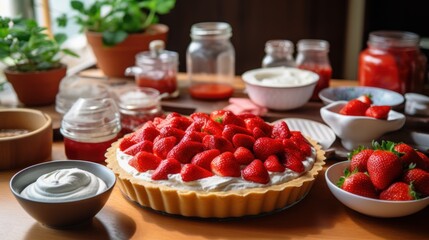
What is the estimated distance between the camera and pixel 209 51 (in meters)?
2.03

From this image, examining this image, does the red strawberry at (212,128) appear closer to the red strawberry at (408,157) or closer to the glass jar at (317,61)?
the red strawberry at (408,157)

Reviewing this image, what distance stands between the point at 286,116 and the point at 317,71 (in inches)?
10.7

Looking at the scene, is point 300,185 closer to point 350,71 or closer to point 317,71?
point 317,71

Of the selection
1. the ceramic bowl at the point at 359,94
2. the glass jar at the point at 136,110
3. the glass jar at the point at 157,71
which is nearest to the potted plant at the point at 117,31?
the glass jar at the point at 157,71

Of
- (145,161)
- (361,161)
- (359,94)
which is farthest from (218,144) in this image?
(359,94)

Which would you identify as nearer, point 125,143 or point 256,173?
point 256,173

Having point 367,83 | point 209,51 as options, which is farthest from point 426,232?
point 209,51

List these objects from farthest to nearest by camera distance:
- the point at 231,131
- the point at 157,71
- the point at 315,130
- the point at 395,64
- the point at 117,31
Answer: the point at 117,31
the point at 157,71
the point at 395,64
the point at 315,130
the point at 231,131

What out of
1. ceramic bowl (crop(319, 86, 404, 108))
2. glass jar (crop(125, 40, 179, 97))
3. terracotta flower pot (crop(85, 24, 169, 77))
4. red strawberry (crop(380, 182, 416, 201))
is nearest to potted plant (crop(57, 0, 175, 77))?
terracotta flower pot (crop(85, 24, 169, 77))

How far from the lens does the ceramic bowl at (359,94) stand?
5.79 ft

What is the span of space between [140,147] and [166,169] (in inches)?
4.9

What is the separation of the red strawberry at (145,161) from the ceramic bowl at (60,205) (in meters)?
0.06

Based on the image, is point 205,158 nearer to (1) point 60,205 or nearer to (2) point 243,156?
(2) point 243,156

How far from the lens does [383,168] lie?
1.18 meters
